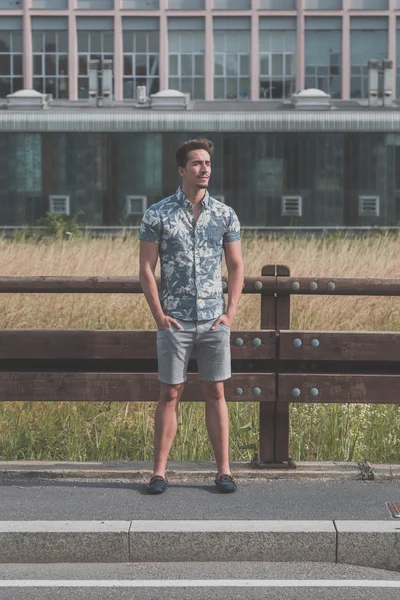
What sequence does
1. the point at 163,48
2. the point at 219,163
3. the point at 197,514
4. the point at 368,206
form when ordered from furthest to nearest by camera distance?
the point at 163,48 → the point at 368,206 → the point at 219,163 → the point at 197,514

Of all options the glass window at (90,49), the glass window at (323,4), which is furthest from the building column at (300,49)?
the glass window at (90,49)

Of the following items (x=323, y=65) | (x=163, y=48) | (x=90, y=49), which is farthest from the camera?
(x=90, y=49)

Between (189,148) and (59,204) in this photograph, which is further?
(59,204)

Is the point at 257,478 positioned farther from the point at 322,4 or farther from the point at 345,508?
the point at 322,4

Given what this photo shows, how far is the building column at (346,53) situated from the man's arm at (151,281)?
49.7 meters

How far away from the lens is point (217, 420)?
269 inches

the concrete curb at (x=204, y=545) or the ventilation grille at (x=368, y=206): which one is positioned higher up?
the ventilation grille at (x=368, y=206)

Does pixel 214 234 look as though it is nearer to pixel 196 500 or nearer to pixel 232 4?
pixel 196 500

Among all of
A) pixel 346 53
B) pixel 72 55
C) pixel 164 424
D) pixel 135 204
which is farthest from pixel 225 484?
pixel 72 55

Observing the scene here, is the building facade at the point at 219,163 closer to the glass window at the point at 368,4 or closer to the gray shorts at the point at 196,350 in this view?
the gray shorts at the point at 196,350

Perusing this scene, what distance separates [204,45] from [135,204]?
26.3 metres

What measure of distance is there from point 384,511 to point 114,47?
51398mm

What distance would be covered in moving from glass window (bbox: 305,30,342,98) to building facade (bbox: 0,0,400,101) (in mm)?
43

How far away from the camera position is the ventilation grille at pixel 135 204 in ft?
102
